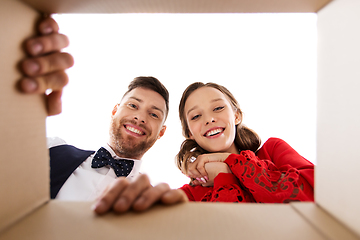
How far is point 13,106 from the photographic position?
1.36 feet

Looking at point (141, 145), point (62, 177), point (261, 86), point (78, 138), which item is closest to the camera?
point (62, 177)

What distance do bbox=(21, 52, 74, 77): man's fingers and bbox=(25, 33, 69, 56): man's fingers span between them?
0.01m

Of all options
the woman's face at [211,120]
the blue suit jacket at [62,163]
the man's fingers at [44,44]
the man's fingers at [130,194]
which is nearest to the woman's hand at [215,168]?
the woman's face at [211,120]

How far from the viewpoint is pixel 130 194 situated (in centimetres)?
45

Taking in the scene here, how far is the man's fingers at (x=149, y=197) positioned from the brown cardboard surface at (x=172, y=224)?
13 mm

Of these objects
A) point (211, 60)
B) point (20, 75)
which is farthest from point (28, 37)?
point (211, 60)

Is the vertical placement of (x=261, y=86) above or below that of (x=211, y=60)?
below

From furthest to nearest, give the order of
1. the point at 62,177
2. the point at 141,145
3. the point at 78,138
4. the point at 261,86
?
1. the point at 261,86
2. the point at 78,138
3. the point at 141,145
4. the point at 62,177

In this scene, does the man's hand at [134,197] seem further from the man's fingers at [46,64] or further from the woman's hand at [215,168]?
the woman's hand at [215,168]

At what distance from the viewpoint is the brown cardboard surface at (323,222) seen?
1.16ft

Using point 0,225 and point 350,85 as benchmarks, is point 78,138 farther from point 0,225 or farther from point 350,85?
point 350,85

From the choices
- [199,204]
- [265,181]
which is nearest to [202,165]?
[265,181]

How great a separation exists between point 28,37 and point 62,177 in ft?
4.09

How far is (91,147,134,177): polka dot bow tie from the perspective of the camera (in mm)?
1692
